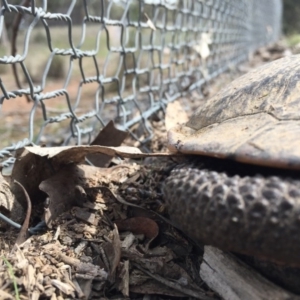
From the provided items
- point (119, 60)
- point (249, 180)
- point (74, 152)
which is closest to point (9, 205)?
point (74, 152)

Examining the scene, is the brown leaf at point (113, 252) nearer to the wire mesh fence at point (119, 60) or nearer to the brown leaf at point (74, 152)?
the brown leaf at point (74, 152)

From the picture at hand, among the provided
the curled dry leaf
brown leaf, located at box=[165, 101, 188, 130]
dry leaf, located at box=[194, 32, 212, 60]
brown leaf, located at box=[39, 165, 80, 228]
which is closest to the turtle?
brown leaf, located at box=[39, 165, 80, 228]

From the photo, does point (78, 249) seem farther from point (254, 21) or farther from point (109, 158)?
point (254, 21)

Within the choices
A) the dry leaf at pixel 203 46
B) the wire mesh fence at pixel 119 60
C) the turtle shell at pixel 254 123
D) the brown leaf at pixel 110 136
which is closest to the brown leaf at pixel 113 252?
the turtle shell at pixel 254 123

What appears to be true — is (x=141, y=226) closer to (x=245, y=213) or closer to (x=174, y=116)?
(x=245, y=213)

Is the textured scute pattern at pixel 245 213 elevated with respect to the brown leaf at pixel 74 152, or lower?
elevated
